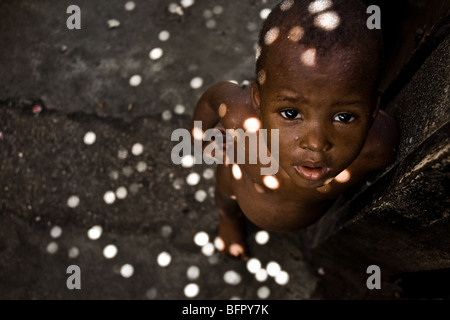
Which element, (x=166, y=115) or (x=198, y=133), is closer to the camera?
(x=198, y=133)

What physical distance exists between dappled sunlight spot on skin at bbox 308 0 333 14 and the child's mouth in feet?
1.84

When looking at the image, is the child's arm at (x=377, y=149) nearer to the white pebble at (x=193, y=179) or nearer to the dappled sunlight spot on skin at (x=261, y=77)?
the dappled sunlight spot on skin at (x=261, y=77)

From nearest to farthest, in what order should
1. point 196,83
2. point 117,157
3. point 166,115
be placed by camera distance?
point 117,157, point 166,115, point 196,83

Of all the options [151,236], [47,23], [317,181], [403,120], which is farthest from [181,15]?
[317,181]

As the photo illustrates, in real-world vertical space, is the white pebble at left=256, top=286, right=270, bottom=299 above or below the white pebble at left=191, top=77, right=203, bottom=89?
below

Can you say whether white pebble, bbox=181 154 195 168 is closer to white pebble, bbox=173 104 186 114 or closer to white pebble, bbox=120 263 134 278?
white pebble, bbox=173 104 186 114

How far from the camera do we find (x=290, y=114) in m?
1.35

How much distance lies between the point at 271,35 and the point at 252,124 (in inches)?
23.2

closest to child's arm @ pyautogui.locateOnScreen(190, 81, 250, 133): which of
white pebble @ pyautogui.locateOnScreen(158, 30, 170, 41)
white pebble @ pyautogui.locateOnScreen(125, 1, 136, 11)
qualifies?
white pebble @ pyautogui.locateOnScreen(158, 30, 170, 41)

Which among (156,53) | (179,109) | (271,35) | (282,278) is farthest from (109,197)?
(271,35)

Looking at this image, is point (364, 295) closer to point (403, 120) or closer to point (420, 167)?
point (403, 120)

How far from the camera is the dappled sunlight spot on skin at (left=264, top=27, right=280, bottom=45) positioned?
130 centimetres

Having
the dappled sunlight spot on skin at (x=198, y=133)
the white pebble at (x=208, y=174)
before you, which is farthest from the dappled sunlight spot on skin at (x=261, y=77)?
the white pebble at (x=208, y=174)

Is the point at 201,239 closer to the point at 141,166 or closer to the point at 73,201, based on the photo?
the point at 141,166
